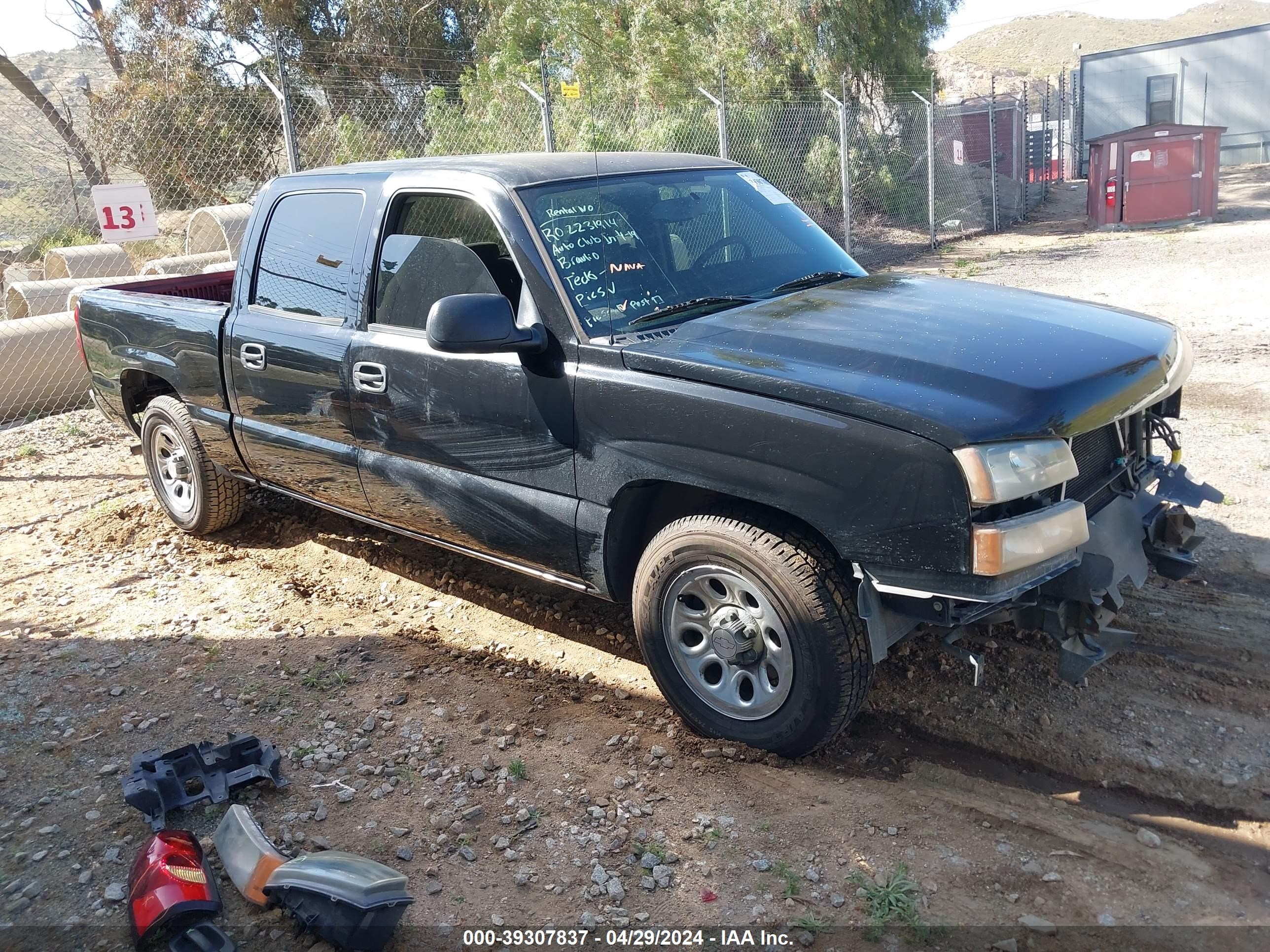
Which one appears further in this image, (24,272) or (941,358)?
(24,272)

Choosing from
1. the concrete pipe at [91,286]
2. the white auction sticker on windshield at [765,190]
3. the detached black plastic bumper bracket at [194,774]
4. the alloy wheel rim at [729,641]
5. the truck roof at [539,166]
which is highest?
the truck roof at [539,166]

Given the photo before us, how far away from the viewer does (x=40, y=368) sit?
30.7ft

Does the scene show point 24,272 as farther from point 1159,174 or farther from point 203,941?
point 1159,174

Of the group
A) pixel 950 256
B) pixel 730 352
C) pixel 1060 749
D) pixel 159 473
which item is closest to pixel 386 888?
pixel 730 352

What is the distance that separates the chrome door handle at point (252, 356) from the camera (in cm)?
482

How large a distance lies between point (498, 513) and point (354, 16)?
2294cm

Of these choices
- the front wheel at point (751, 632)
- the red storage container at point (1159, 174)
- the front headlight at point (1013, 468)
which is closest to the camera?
the front headlight at point (1013, 468)

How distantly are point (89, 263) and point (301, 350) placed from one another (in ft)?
30.0

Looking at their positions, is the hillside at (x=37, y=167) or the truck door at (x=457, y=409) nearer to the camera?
the truck door at (x=457, y=409)

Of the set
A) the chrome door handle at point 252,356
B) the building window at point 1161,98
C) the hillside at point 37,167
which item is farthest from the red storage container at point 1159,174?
the hillside at point 37,167

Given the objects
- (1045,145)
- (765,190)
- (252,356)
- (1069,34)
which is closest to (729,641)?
(765,190)

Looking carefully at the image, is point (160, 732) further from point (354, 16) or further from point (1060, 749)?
point (354, 16)

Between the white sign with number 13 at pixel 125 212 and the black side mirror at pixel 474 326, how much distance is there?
22.8 ft

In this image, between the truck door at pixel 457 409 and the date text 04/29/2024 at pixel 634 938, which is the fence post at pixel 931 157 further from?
the date text 04/29/2024 at pixel 634 938
